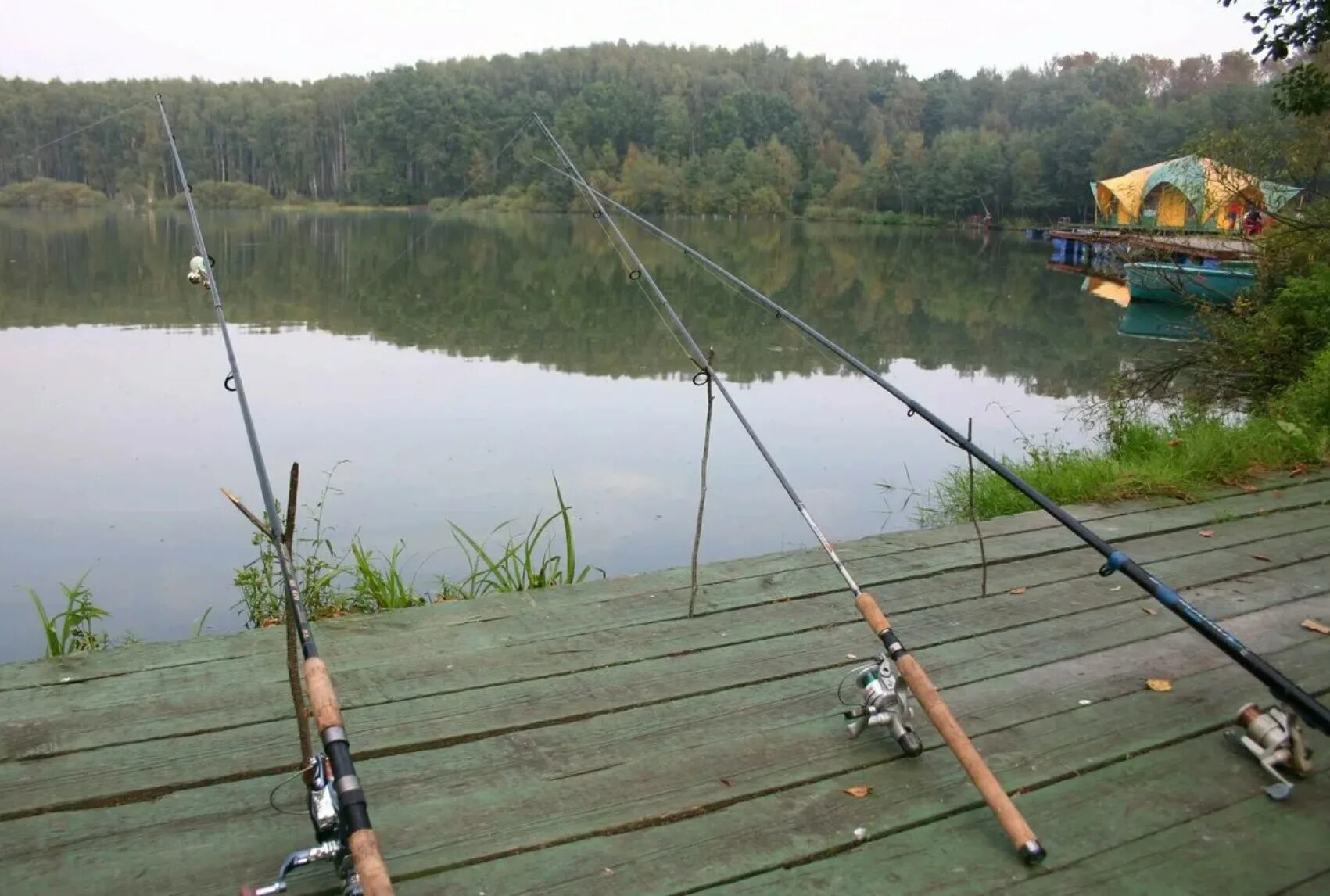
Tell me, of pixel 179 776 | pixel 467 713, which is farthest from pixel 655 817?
pixel 179 776

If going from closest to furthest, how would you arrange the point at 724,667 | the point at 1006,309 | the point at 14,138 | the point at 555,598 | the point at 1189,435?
the point at 724,667 → the point at 555,598 → the point at 1189,435 → the point at 1006,309 → the point at 14,138

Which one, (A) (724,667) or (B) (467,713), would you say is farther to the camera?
(A) (724,667)

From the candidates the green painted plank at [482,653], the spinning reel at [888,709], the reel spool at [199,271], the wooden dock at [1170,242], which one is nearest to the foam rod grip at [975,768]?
the spinning reel at [888,709]

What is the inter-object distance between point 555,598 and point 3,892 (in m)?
1.55

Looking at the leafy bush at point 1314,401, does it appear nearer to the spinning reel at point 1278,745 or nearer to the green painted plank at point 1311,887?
the spinning reel at point 1278,745

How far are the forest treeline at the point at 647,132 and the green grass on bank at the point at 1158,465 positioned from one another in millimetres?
13319

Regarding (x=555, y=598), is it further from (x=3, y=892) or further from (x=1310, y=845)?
(x=1310, y=845)

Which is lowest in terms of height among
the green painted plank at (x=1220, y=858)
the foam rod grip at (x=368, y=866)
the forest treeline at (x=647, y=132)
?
the green painted plank at (x=1220, y=858)

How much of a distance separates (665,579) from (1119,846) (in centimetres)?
157

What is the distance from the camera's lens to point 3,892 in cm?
166

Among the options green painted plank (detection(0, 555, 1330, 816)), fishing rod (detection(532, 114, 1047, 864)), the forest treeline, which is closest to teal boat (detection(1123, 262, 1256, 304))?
the forest treeline

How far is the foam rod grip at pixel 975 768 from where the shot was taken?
1792 mm

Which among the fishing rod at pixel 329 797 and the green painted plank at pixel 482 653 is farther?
the green painted plank at pixel 482 653

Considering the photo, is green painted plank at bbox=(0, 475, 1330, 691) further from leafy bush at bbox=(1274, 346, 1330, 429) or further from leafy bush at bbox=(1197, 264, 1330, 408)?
leafy bush at bbox=(1197, 264, 1330, 408)
